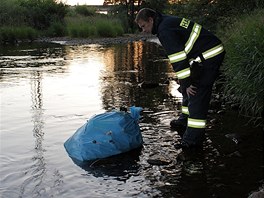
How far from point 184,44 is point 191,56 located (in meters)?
0.22

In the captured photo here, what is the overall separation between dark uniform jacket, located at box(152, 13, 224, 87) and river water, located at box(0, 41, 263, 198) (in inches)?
46.6

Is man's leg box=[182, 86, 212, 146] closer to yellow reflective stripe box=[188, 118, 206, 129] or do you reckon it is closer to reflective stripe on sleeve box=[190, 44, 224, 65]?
yellow reflective stripe box=[188, 118, 206, 129]

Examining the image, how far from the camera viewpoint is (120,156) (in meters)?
6.04

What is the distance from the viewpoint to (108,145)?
233 inches

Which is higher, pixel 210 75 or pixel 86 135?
pixel 210 75

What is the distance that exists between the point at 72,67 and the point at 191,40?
10.5 metres

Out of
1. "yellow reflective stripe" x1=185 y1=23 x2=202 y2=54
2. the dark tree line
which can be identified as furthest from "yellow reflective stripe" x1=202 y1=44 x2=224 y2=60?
the dark tree line

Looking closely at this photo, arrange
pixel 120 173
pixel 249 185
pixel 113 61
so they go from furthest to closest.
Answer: pixel 113 61 → pixel 120 173 → pixel 249 185

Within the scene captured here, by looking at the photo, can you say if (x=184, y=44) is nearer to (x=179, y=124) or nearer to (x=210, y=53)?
(x=210, y=53)

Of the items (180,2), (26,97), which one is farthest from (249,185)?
(180,2)

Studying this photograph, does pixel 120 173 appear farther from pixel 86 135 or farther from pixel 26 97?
pixel 26 97

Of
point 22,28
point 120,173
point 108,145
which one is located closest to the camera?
point 120,173

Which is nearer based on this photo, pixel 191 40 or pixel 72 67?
pixel 191 40

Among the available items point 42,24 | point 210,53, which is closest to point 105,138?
point 210,53
